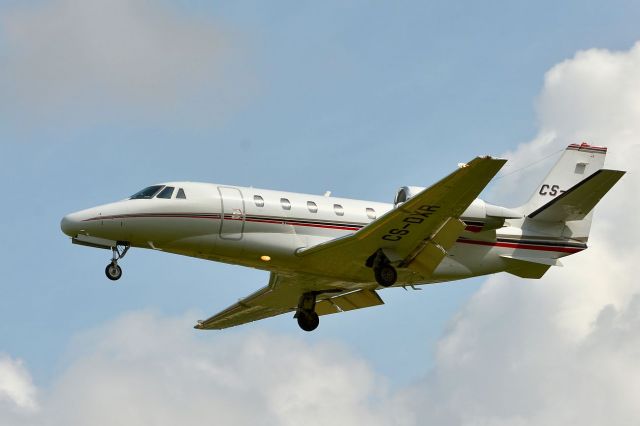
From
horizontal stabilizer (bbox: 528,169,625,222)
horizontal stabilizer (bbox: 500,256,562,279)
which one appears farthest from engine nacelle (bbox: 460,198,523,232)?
horizontal stabilizer (bbox: 528,169,625,222)

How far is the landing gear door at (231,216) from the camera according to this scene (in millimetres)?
29141

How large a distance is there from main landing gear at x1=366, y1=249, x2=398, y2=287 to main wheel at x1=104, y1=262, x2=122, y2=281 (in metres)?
6.08

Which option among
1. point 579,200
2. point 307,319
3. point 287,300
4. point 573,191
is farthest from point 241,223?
point 579,200

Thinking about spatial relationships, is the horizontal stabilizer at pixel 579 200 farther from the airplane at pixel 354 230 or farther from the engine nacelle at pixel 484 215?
the engine nacelle at pixel 484 215

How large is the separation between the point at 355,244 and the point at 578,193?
20.5 feet

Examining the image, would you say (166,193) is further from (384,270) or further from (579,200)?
(579,200)

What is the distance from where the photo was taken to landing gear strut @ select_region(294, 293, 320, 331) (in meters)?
33.3

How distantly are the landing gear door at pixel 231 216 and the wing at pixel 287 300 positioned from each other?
8.55ft

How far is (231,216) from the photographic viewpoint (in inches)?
1148

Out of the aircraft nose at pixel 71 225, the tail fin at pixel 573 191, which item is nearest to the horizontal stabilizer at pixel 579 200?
the tail fin at pixel 573 191

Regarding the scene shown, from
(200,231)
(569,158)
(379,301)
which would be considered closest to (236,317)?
(379,301)

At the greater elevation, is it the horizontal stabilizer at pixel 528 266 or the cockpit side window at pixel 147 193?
the cockpit side window at pixel 147 193

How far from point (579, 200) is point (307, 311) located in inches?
307

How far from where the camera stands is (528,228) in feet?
106
